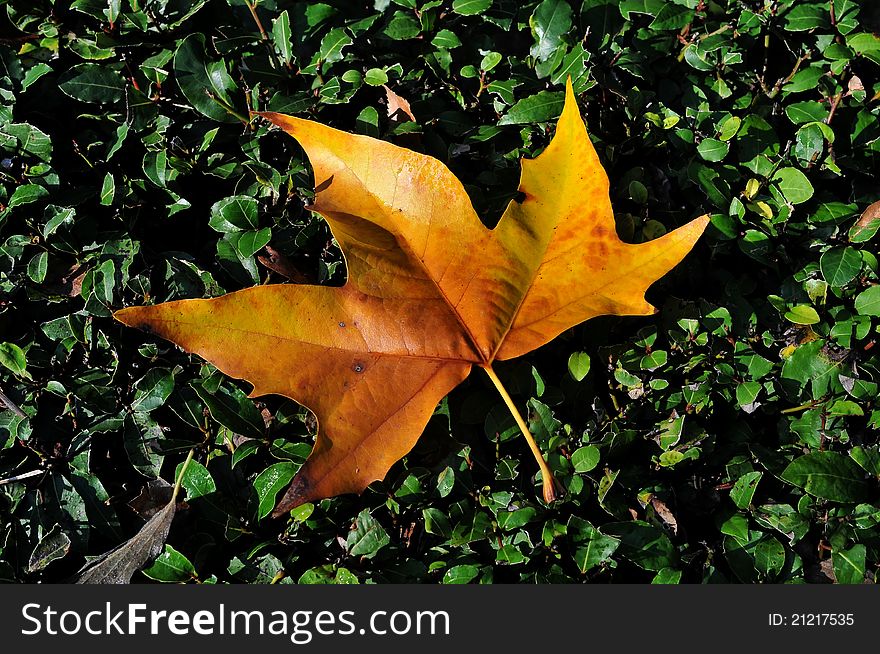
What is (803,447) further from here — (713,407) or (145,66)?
(145,66)

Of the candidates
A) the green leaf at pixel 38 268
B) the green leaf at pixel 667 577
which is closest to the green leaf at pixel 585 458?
the green leaf at pixel 667 577

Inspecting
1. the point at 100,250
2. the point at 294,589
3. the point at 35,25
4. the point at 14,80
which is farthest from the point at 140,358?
the point at 35,25

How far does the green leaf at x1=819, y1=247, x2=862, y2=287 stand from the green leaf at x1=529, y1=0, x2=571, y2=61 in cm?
93

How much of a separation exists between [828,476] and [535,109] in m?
1.19

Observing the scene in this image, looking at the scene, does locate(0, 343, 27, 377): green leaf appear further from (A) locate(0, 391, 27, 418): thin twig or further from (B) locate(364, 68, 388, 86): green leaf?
(B) locate(364, 68, 388, 86): green leaf

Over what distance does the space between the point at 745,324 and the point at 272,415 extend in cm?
126

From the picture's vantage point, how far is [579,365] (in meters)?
1.90

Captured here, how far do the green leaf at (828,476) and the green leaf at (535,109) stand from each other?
3.56 feet

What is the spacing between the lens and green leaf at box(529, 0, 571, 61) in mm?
2148

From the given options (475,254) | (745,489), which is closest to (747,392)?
(745,489)

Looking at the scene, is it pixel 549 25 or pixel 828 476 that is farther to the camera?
pixel 549 25

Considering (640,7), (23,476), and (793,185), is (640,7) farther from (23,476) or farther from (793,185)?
(23,476)

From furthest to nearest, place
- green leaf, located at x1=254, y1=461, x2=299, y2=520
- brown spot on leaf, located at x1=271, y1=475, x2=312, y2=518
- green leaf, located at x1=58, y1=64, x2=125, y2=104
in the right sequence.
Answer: green leaf, located at x1=58, y1=64, x2=125, y2=104, green leaf, located at x1=254, y1=461, x2=299, y2=520, brown spot on leaf, located at x1=271, y1=475, x2=312, y2=518

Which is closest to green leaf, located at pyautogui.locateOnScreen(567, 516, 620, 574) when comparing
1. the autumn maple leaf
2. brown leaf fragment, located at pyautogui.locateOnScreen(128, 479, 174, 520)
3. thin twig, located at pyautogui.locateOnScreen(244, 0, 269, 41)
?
the autumn maple leaf
